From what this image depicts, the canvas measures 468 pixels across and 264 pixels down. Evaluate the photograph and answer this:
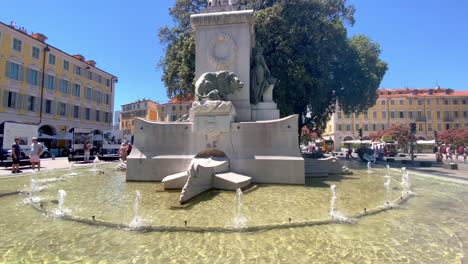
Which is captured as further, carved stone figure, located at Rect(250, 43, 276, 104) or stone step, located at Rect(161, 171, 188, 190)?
carved stone figure, located at Rect(250, 43, 276, 104)

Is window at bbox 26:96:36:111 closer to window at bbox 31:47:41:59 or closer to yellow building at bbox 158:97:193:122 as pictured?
window at bbox 31:47:41:59

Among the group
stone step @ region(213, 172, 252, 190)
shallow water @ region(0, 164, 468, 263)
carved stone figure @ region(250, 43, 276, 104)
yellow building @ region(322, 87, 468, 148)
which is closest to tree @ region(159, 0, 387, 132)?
carved stone figure @ region(250, 43, 276, 104)

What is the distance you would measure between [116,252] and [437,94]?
90.7 m

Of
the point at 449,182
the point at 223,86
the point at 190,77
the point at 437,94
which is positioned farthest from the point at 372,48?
the point at 437,94

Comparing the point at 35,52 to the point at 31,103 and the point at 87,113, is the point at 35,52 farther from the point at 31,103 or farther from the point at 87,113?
the point at 87,113

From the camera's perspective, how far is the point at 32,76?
115ft

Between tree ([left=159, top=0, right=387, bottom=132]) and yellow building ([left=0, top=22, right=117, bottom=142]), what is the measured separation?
19837mm

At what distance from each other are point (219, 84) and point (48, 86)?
36.4 meters

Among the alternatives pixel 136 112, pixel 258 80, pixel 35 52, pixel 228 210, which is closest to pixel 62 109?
pixel 35 52

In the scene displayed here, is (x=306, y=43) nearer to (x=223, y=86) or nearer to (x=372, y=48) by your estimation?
(x=372, y=48)

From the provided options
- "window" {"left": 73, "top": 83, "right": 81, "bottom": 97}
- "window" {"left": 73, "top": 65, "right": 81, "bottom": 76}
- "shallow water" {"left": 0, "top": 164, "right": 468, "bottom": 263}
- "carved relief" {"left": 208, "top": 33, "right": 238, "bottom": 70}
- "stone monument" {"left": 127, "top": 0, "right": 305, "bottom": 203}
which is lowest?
"shallow water" {"left": 0, "top": 164, "right": 468, "bottom": 263}

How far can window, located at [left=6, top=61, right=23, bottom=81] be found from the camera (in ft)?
105

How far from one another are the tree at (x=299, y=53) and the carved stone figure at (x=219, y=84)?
30.4 feet

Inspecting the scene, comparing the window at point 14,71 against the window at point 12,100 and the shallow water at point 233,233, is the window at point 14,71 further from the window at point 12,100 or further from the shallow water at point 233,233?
the shallow water at point 233,233
